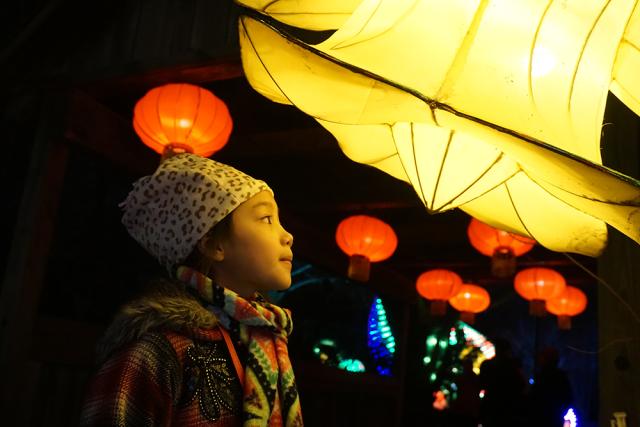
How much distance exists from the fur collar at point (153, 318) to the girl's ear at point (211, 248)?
0.19 metres

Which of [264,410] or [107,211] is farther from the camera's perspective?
[107,211]

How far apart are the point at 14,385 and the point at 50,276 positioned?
4.65ft

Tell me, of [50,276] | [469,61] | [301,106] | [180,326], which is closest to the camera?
[469,61]

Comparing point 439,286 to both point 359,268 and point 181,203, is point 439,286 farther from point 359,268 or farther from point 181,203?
point 181,203

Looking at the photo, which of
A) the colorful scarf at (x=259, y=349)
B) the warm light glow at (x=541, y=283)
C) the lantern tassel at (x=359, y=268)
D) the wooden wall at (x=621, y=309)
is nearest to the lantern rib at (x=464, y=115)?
the colorful scarf at (x=259, y=349)

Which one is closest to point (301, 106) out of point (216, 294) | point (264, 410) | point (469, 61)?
point (469, 61)

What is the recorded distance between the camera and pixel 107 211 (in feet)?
22.5

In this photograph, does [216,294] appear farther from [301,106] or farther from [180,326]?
[301,106]

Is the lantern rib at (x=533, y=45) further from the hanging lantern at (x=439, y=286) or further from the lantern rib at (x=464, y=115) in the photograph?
the hanging lantern at (x=439, y=286)

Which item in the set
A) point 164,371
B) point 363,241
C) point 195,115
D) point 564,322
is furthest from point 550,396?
point 164,371

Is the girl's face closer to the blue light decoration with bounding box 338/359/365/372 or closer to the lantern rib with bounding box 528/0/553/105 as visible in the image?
the lantern rib with bounding box 528/0/553/105

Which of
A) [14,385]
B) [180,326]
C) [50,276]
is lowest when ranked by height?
[14,385]

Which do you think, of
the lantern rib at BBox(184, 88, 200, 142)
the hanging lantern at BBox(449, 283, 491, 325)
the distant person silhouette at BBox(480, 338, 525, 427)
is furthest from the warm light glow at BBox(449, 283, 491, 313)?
the lantern rib at BBox(184, 88, 200, 142)

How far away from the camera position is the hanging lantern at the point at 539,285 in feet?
31.6
